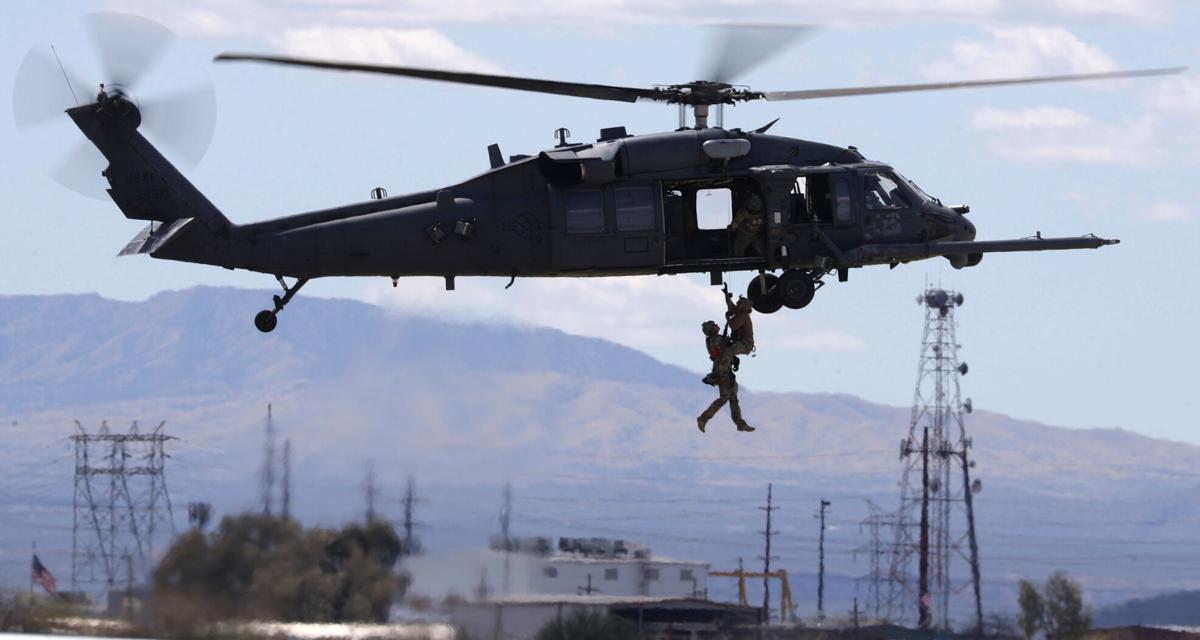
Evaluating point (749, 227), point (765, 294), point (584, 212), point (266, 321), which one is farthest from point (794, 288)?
point (266, 321)

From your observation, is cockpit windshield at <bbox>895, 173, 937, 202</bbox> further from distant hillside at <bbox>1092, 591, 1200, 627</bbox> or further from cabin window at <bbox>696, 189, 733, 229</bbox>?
distant hillside at <bbox>1092, 591, 1200, 627</bbox>

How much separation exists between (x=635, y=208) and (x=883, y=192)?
4593 millimetres

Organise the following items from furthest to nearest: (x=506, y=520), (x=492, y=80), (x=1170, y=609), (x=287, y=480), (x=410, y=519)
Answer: (x=1170, y=609), (x=506, y=520), (x=287, y=480), (x=410, y=519), (x=492, y=80)

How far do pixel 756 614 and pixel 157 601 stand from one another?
20173 millimetres

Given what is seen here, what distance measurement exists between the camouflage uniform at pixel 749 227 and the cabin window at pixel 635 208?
1646 mm

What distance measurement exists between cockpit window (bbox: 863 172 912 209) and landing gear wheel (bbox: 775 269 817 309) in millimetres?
1650

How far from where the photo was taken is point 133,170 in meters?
37.2

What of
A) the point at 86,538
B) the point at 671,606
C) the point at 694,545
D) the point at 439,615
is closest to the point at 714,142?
the point at 439,615

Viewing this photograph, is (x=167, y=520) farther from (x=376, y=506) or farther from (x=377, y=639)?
(x=377, y=639)

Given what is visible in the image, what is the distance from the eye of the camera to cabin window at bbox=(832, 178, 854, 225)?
3781 centimetres

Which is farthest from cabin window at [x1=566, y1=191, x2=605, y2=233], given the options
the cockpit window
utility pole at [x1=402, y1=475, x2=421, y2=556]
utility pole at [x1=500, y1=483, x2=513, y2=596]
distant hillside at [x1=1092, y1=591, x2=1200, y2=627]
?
distant hillside at [x1=1092, y1=591, x2=1200, y2=627]

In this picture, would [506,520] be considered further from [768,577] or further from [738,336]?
[768,577]

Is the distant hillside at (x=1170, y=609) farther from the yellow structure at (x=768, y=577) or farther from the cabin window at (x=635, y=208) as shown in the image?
the cabin window at (x=635, y=208)

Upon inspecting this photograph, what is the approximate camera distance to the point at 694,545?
7456 inches
